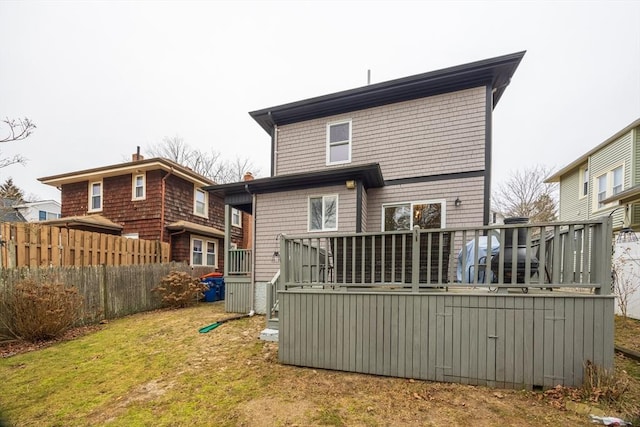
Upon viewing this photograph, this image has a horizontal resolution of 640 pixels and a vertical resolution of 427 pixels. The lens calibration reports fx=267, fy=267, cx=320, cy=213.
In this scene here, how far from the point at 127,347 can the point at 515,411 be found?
6.25m

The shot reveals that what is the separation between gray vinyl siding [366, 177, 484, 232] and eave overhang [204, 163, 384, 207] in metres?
0.44

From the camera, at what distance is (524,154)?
82.8 ft

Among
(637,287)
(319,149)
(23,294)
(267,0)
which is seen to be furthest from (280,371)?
(267,0)

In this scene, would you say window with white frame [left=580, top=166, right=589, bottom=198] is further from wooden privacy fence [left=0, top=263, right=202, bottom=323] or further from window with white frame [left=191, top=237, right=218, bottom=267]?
wooden privacy fence [left=0, top=263, right=202, bottom=323]

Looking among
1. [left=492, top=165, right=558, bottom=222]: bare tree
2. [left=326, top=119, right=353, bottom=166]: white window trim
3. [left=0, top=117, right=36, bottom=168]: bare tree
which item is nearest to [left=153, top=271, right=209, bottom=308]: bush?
[left=0, top=117, right=36, bottom=168]: bare tree

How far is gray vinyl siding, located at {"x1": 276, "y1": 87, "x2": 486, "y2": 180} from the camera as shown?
699cm

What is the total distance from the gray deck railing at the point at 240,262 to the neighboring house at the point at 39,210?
23278 mm

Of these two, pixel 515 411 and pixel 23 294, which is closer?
pixel 515 411

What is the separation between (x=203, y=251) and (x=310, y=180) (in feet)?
29.0

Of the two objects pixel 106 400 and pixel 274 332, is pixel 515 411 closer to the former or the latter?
pixel 274 332

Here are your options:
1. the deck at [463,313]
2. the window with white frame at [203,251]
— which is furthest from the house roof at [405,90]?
the window with white frame at [203,251]

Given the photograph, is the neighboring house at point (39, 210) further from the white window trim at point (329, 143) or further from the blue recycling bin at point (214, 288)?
the white window trim at point (329, 143)

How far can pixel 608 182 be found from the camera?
39.3ft

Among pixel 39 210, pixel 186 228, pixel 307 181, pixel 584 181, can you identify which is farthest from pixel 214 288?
pixel 39 210
